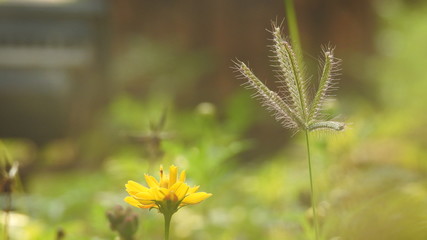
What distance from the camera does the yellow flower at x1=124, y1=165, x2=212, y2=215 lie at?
0.83 m

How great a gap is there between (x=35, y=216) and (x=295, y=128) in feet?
4.35

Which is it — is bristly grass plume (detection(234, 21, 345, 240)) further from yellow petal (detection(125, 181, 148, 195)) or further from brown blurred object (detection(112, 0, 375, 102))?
brown blurred object (detection(112, 0, 375, 102))

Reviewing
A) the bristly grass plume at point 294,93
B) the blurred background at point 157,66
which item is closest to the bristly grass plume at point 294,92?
the bristly grass plume at point 294,93

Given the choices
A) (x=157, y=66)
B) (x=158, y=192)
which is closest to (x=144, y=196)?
(x=158, y=192)

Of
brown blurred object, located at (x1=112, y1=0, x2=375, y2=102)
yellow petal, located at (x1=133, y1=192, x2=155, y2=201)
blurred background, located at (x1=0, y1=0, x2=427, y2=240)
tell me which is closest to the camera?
yellow petal, located at (x1=133, y1=192, x2=155, y2=201)

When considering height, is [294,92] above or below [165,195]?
above

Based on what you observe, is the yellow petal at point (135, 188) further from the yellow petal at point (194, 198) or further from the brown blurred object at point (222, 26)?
the brown blurred object at point (222, 26)

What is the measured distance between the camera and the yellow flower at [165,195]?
0.83m

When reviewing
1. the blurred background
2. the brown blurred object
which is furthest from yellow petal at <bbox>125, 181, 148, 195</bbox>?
the brown blurred object

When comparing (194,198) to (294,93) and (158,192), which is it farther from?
(294,93)

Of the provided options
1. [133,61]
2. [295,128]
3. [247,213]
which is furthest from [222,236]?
[133,61]

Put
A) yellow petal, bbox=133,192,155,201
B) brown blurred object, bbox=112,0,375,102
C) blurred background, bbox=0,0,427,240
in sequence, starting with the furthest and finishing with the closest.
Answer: brown blurred object, bbox=112,0,375,102 < blurred background, bbox=0,0,427,240 < yellow petal, bbox=133,192,155,201

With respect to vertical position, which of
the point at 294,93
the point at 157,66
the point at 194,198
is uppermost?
the point at 157,66

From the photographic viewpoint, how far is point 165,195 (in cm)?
85
